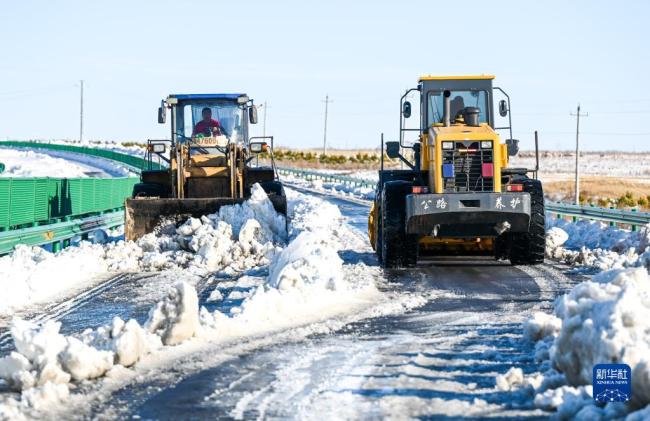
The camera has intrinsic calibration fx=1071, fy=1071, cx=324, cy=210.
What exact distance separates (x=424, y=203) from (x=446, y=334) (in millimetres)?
5791

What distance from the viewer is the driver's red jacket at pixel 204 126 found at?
2222cm

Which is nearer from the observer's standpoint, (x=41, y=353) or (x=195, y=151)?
(x=41, y=353)

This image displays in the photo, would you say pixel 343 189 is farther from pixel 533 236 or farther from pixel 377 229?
pixel 533 236

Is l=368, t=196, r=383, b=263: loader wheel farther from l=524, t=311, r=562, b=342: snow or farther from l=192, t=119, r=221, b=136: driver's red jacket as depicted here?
l=524, t=311, r=562, b=342: snow

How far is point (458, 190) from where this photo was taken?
1634 cm

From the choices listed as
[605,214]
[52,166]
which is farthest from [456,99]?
[52,166]

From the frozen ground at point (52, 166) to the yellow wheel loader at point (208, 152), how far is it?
36.2 metres

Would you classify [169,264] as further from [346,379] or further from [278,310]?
[346,379]

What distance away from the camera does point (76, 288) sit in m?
14.5

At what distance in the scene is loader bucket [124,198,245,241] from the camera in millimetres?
19250

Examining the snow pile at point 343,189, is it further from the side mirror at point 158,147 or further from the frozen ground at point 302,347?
the frozen ground at point 302,347

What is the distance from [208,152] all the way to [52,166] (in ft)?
167

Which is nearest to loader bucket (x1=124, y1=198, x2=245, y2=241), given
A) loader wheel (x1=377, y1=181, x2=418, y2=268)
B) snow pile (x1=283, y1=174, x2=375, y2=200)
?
loader wheel (x1=377, y1=181, x2=418, y2=268)

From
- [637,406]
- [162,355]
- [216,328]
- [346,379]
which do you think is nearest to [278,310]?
[216,328]
